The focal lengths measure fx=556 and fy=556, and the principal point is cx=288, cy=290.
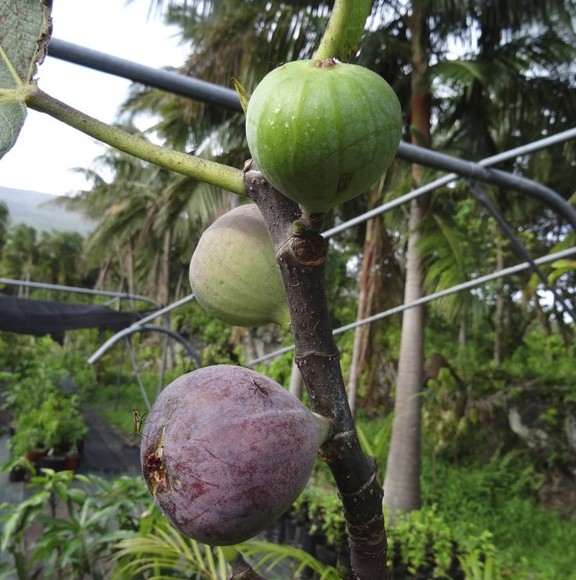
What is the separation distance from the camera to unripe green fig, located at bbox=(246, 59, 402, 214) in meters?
0.28

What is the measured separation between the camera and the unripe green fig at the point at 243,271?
42 centimetres

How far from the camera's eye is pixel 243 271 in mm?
423

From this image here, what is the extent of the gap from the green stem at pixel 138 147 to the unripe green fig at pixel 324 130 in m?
0.04

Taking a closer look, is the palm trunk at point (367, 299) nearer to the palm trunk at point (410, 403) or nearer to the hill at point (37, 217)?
the palm trunk at point (410, 403)

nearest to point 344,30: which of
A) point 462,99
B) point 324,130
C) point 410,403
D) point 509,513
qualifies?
point 324,130

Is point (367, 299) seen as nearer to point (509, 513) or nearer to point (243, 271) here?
point (509, 513)

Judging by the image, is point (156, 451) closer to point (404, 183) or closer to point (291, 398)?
point (291, 398)

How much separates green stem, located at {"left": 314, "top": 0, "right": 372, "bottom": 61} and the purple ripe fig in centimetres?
19

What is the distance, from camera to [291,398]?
12.3 inches

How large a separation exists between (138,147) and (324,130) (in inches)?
4.4

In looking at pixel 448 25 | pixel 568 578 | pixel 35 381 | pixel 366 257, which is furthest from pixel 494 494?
pixel 35 381

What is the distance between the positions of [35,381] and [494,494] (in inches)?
250

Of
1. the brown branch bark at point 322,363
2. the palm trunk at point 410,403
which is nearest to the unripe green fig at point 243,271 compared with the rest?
the brown branch bark at point 322,363

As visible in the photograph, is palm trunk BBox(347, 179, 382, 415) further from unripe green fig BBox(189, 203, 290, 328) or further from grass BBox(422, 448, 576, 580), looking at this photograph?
unripe green fig BBox(189, 203, 290, 328)
